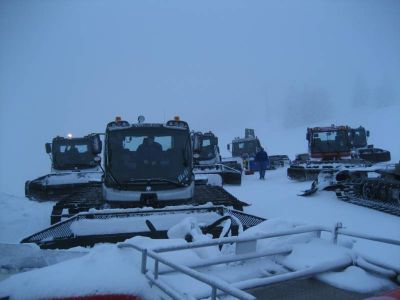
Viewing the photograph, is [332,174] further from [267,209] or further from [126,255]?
[126,255]

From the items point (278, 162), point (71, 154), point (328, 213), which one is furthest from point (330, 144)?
point (71, 154)

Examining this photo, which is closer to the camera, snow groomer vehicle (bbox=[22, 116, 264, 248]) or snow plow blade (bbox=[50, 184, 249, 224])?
snow plow blade (bbox=[50, 184, 249, 224])

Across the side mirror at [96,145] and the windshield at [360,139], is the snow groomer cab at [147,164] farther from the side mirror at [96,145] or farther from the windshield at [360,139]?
the windshield at [360,139]

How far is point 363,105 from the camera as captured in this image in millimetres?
99062

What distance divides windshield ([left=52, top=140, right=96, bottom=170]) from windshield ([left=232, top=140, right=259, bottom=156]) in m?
13.8

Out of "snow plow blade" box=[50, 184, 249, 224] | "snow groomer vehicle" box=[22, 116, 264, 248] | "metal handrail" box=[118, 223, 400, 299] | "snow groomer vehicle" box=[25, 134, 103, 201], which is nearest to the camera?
"metal handrail" box=[118, 223, 400, 299]

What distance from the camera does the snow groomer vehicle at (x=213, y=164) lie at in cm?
1627

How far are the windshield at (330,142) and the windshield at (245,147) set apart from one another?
8.67 m

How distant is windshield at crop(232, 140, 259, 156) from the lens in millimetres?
28125

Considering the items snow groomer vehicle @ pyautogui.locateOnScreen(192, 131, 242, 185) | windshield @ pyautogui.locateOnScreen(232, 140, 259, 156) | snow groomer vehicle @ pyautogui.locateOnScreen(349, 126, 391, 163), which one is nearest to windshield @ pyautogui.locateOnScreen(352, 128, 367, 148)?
snow groomer vehicle @ pyautogui.locateOnScreen(349, 126, 391, 163)

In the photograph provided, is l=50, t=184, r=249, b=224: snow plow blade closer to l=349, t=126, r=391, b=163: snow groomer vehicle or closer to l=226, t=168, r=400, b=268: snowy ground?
l=226, t=168, r=400, b=268: snowy ground

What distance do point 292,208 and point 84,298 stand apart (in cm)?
840

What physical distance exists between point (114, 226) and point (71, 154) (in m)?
12.4

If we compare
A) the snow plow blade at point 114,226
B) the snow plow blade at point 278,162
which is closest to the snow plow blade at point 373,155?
the snow plow blade at point 278,162
